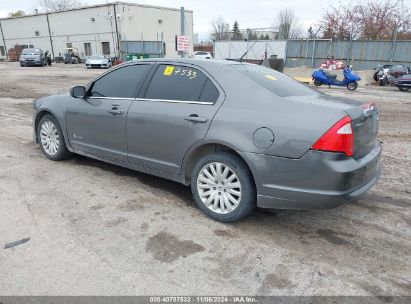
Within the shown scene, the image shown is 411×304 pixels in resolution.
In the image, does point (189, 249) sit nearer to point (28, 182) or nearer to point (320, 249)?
point (320, 249)

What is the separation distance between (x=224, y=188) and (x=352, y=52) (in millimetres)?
24003

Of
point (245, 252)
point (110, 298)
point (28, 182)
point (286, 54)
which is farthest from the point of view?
point (286, 54)

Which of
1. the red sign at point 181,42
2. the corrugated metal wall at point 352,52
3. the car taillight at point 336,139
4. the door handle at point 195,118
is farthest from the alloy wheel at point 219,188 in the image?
the corrugated metal wall at point 352,52

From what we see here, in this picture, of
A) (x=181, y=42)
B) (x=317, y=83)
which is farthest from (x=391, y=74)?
(x=181, y=42)

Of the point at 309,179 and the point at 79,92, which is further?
the point at 79,92

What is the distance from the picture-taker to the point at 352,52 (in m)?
24.7

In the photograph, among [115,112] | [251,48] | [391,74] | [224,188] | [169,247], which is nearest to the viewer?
[169,247]

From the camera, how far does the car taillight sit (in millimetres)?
3104

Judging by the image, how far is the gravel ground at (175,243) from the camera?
9.21 ft

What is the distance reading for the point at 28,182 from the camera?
475 cm

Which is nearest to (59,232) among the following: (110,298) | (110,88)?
(110,298)

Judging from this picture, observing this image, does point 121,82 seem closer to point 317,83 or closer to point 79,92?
point 79,92

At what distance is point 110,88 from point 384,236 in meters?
3.51

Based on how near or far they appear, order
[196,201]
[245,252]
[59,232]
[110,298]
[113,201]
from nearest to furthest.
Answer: [110,298]
[245,252]
[59,232]
[196,201]
[113,201]
